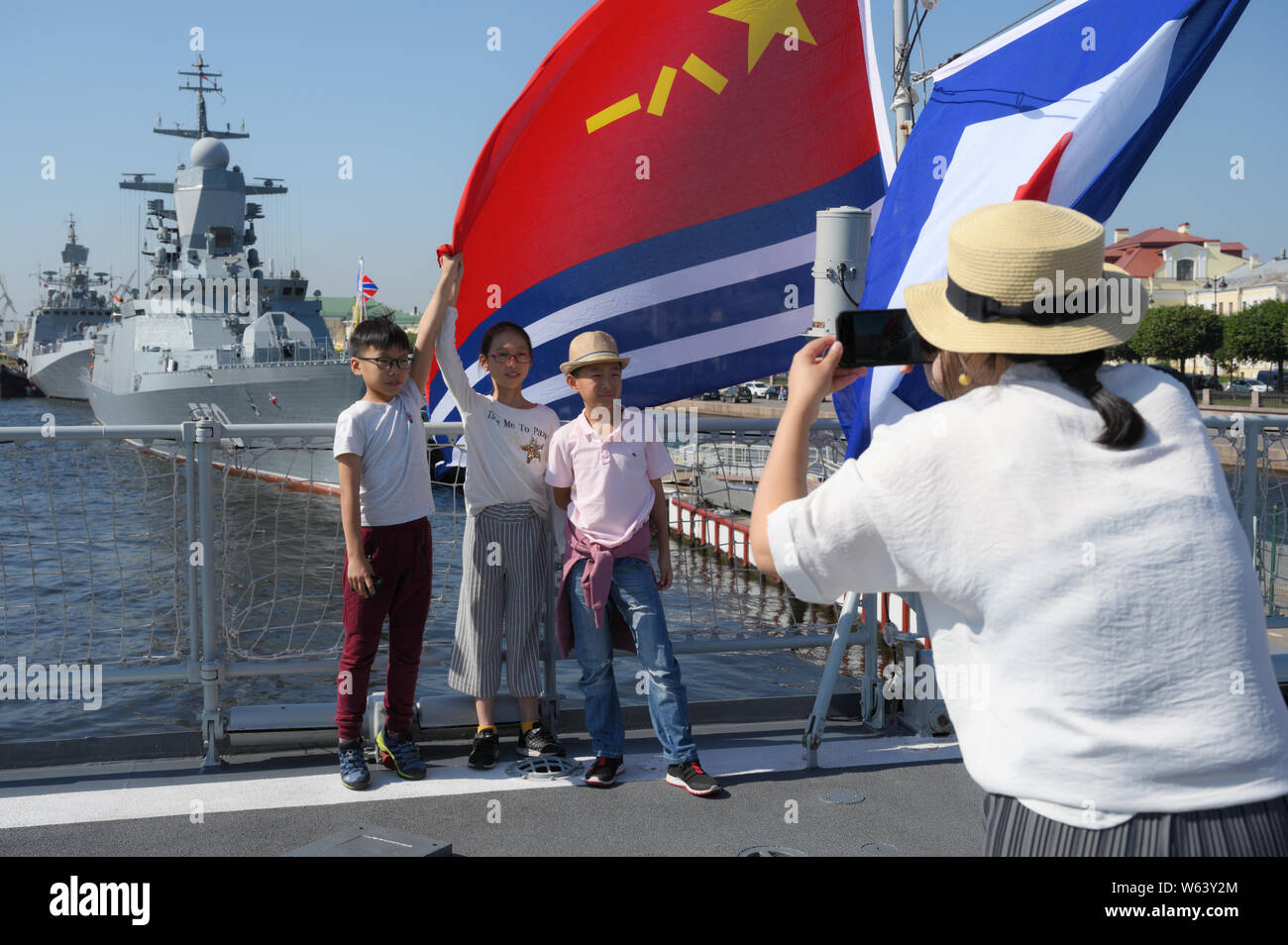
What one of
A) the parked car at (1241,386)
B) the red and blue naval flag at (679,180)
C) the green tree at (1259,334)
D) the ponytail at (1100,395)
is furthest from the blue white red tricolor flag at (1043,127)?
the green tree at (1259,334)

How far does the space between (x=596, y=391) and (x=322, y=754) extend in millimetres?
1851

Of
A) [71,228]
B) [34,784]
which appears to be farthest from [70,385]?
[34,784]

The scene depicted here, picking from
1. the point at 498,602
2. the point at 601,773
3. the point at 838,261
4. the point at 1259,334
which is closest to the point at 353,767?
the point at 498,602

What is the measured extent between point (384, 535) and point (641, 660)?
1.06 meters

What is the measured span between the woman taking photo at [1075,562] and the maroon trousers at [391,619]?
2.71 metres

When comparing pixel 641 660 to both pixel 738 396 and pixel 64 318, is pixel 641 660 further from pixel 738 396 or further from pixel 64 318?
pixel 64 318

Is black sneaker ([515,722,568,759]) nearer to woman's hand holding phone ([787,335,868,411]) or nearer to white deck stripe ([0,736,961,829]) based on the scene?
white deck stripe ([0,736,961,829])

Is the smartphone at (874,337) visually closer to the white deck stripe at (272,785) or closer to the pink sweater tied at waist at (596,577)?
the pink sweater tied at waist at (596,577)

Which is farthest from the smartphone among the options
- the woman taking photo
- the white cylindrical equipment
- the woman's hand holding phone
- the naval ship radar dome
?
the naval ship radar dome

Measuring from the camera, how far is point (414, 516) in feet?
12.9

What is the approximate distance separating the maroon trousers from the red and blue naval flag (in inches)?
47.0

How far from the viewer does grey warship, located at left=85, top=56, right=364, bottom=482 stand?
27.6m

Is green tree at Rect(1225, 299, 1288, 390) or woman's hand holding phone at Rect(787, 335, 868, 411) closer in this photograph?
woman's hand holding phone at Rect(787, 335, 868, 411)

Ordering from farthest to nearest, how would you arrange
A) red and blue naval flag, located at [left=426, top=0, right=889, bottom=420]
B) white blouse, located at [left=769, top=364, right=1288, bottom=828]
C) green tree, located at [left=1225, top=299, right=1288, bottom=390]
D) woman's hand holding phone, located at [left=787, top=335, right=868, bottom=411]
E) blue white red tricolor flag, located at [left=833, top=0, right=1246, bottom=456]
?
green tree, located at [left=1225, top=299, right=1288, bottom=390] → red and blue naval flag, located at [left=426, top=0, right=889, bottom=420] → blue white red tricolor flag, located at [left=833, top=0, right=1246, bottom=456] → woman's hand holding phone, located at [left=787, top=335, right=868, bottom=411] → white blouse, located at [left=769, top=364, right=1288, bottom=828]
